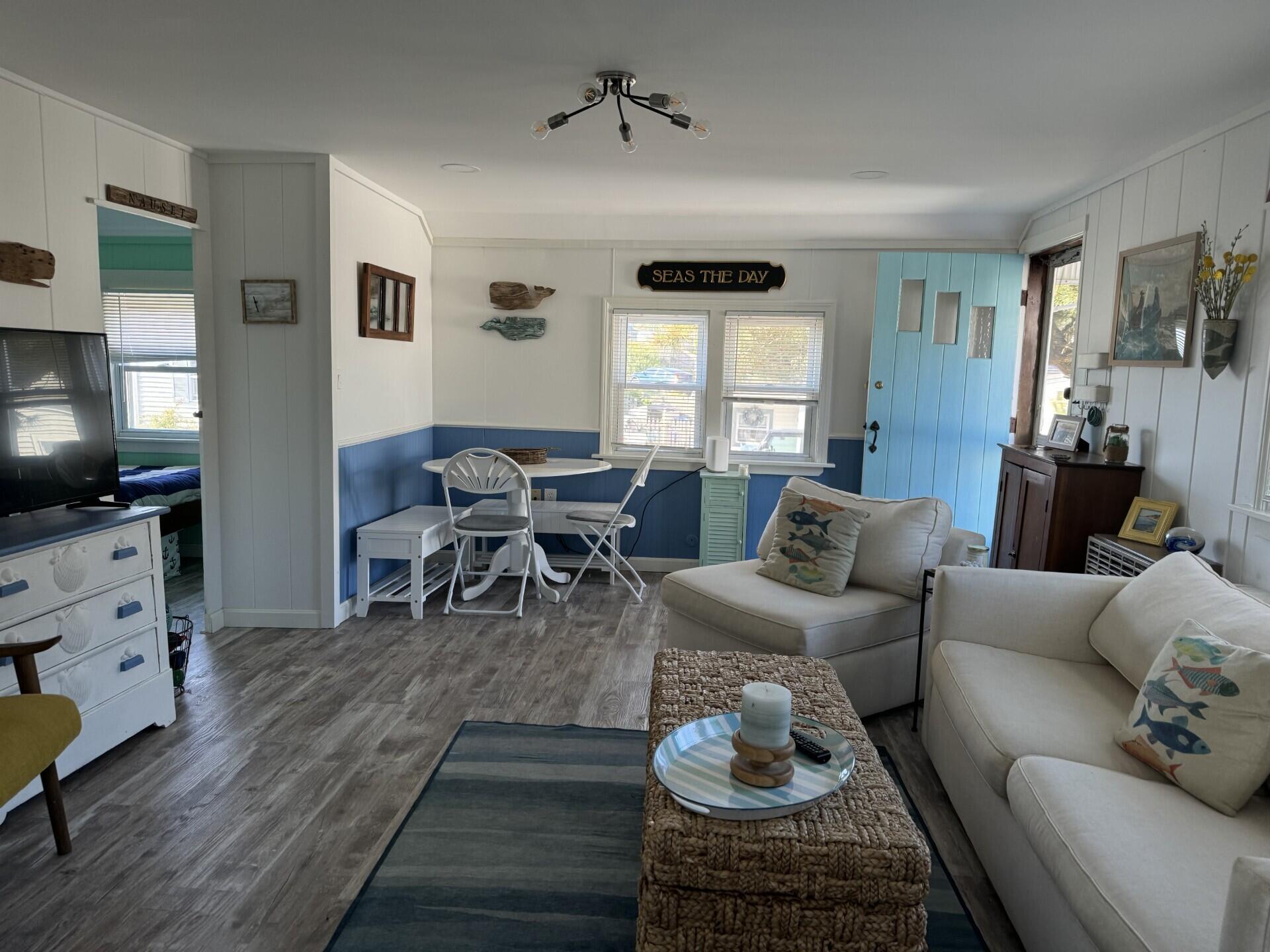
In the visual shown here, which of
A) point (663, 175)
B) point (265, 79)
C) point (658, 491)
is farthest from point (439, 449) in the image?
point (265, 79)

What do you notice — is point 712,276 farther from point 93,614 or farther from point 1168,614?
point 93,614

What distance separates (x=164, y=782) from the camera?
2688mm

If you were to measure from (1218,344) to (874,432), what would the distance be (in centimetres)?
236

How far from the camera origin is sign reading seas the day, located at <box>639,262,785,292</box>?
216 inches

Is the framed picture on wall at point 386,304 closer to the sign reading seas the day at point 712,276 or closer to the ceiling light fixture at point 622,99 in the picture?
the sign reading seas the day at point 712,276

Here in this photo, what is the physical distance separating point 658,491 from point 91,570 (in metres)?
3.60

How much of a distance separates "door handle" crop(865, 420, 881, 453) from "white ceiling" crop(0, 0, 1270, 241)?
4.77 ft

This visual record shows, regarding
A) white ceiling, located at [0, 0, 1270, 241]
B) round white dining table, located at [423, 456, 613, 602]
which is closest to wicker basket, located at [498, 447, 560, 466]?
round white dining table, located at [423, 456, 613, 602]

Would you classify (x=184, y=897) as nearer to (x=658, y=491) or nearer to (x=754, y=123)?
(x=754, y=123)

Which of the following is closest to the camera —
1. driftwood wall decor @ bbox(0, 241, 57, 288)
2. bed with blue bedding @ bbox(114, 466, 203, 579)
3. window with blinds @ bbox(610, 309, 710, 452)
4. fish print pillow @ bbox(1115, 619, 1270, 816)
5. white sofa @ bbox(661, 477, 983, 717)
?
fish print pillow @ bbox(1115, 619, 1270, 816)

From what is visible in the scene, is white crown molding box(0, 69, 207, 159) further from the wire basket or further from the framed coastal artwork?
the framed coastal artwork

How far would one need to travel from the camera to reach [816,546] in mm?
3457

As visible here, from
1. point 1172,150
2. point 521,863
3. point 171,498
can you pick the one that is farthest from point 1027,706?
point 171,498

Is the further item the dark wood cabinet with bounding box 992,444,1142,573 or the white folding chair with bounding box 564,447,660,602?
the white folding chair with bounding box 564,447,660,602
